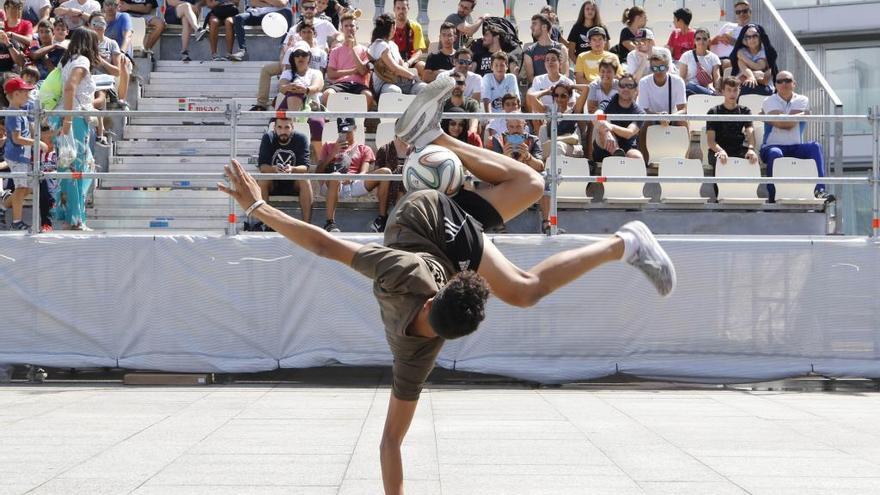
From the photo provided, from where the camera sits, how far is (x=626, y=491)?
5.99 metres

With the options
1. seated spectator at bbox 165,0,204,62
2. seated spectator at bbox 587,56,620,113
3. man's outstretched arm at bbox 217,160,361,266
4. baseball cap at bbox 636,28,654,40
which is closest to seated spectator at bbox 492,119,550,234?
seated spectator at bbox 587,56,620,113

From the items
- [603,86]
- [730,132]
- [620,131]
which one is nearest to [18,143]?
[620,131]

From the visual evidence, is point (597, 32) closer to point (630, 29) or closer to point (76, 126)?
point (630, 29)

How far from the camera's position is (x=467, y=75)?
47.9 feet

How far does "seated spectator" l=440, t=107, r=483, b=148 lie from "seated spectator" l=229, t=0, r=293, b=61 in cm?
522

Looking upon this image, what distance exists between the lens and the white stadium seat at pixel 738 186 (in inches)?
503

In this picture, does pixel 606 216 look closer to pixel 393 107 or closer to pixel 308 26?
pixel 393 107

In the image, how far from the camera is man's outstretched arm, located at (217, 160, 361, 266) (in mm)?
4906

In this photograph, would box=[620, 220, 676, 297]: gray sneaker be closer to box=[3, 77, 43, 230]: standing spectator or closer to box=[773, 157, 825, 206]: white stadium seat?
box=[773, 157, 825, 206]: white stadium seat

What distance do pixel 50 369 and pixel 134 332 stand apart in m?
1.41

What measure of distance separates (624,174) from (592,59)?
11.6ft

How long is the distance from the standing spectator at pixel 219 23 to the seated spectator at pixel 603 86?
18.4 feet

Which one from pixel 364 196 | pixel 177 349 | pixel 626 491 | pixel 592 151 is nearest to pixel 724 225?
pixel 592 151

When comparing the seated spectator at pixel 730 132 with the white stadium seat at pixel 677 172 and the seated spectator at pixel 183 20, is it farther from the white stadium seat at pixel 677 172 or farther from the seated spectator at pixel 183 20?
the seated spectator at pixel 183 20
